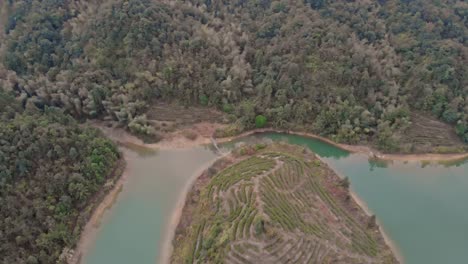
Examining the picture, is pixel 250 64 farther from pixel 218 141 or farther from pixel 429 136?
pixel 429 136

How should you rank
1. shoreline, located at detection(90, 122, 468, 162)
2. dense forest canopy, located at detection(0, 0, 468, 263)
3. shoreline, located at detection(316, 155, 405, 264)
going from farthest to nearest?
dense forest canopy, located at detection(0, 0, 468, 263), shoreline, located at detection(90, 122, 468, 162), shoreline, located at detection(316, 155, 405, 264)

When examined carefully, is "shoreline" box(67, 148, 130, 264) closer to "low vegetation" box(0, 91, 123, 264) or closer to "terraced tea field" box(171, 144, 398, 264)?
"low vegetation" box(0, 91, 123, 264)

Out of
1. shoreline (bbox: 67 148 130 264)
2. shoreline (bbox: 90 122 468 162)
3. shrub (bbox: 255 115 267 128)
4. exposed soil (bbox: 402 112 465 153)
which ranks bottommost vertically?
shoreline (bbox: 67 148 130 264)

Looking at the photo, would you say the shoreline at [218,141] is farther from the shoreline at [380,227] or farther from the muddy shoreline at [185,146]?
the shoreline at [380,227]

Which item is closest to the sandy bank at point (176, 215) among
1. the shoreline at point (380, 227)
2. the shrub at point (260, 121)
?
the shrub at point (260, 121)

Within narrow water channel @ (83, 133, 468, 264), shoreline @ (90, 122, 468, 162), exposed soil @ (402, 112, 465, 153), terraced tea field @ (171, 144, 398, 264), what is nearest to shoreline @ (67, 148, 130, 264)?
narrow water channel @ (83, 133, 468, 264)

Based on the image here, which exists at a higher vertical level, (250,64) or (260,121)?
(250,64)

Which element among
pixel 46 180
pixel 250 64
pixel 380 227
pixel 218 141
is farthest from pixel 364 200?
pixel 46 180
